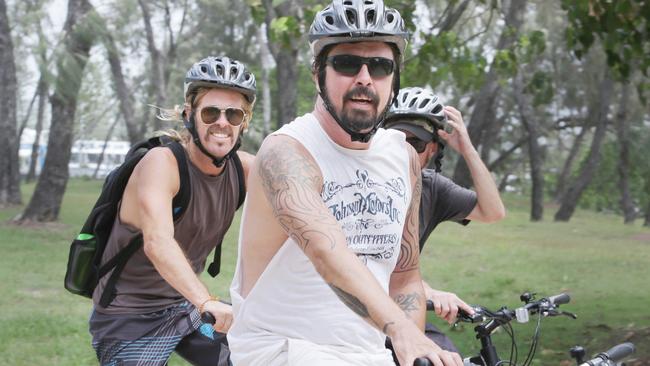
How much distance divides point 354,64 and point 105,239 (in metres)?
1.91

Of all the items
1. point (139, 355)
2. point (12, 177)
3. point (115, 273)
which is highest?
point (115, 273)

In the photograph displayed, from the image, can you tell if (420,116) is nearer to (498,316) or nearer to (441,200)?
(441,200)

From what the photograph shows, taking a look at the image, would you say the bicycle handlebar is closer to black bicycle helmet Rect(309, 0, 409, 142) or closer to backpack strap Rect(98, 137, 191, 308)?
black bicycle helmet Rect(309, 0, 409, 142)

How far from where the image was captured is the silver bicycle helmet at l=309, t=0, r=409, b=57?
2756mm

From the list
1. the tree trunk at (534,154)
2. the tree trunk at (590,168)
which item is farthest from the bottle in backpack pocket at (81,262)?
the tree trunk at (590,168)

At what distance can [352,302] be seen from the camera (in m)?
2.43

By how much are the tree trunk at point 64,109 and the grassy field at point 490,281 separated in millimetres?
606

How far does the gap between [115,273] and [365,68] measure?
190 centimetres

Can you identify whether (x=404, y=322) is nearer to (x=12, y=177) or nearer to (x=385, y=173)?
(x=385, y=173)

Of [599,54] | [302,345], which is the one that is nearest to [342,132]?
[302,345]

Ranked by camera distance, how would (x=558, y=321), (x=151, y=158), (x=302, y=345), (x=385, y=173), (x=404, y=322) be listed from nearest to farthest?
(x=404, y=322) < (x=302, y=345) < (x=385, y=173) < (x=151, y=158) < (x=558, y=321)

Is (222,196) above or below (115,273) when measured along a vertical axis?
above

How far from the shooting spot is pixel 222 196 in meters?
4.35

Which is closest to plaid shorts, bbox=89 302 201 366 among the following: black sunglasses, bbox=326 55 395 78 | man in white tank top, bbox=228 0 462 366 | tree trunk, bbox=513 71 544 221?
man in white tank top, bbox=228 0 462 366
